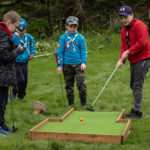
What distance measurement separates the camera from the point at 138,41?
530 cm

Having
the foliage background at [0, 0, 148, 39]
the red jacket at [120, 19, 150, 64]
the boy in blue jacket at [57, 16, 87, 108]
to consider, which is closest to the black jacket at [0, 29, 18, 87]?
the boy in blue jacket at [57, 16, 87, 108]

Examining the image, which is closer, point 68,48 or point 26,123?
point 26,123

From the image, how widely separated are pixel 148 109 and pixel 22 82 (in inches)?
104

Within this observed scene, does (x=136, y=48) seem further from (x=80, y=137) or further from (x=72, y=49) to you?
(x=80, y=137)

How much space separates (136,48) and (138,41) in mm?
121

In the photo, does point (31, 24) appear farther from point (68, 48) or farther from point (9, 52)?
point (9, 52)

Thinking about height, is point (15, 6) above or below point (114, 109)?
above

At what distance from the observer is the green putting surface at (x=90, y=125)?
14.7 ft

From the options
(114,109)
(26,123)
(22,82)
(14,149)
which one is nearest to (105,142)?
(14,149)

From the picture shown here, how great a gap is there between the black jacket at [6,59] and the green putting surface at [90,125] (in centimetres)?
86

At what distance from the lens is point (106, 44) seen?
14047 mm

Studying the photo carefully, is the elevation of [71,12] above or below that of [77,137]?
above

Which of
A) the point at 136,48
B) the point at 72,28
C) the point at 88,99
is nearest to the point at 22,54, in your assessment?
the point at 72,28

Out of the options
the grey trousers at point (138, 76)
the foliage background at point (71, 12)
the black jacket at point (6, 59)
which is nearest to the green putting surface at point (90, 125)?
the grey trousers at point (138, 76)
